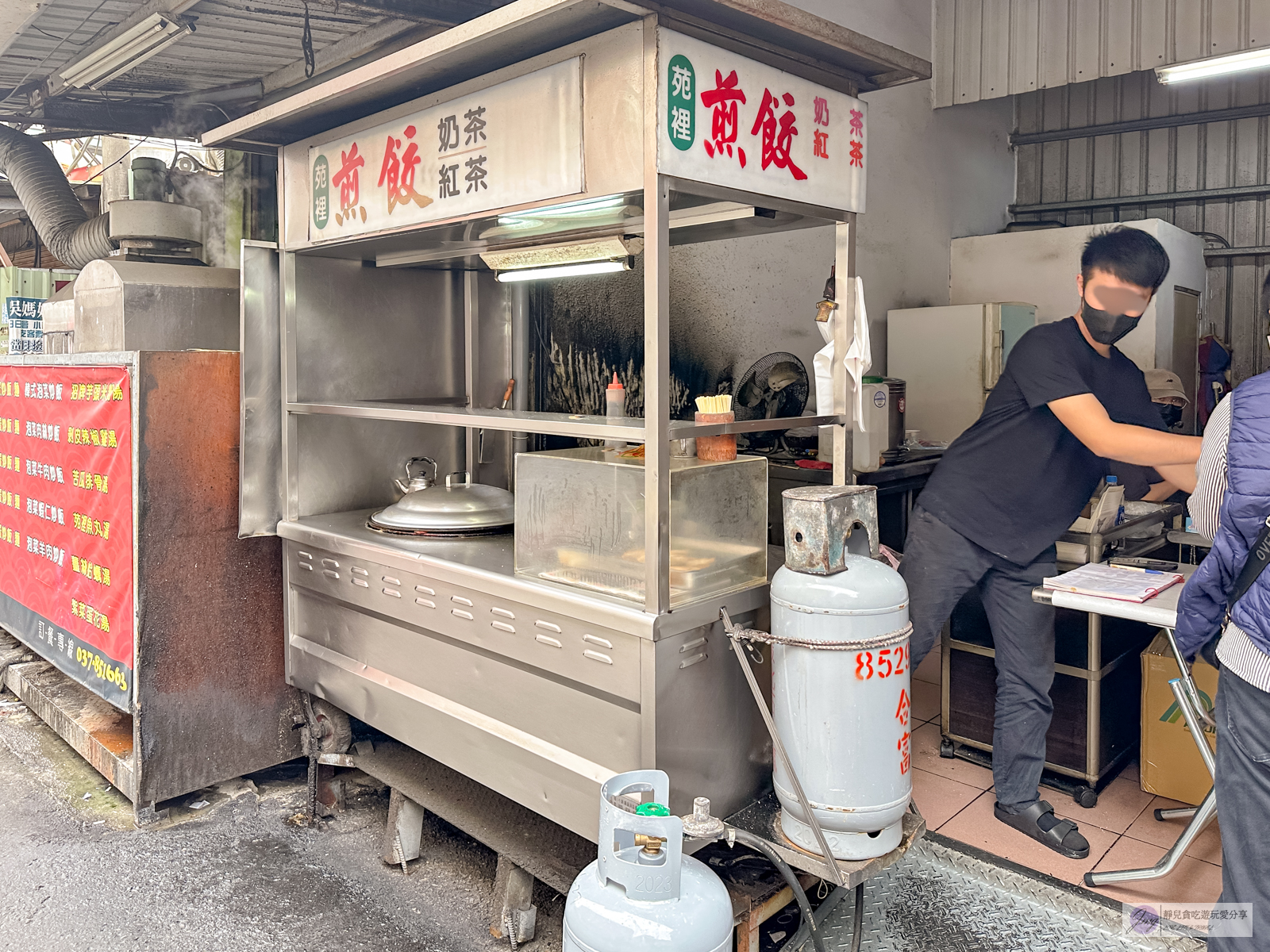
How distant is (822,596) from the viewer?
2074mm

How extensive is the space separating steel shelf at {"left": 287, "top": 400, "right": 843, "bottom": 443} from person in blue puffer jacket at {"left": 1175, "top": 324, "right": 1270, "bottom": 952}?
92 centimetres

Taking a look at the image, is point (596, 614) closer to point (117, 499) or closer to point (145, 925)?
point (145, 925)

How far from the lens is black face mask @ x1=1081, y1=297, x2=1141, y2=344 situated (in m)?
2.75

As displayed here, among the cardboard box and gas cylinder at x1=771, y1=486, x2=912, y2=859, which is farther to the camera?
the cardboard box

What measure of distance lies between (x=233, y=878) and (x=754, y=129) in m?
2.71

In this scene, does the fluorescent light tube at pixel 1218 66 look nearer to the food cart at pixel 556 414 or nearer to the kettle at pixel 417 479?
the food cart at pixel 556 414

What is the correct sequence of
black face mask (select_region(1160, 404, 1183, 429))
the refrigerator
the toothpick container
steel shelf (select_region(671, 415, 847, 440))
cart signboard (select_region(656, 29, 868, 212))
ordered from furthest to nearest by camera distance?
the refrigerator, black face mask (select_region(1160, 404, 1183, 429)), the toothpick container, steel shelf (select_region(671, 415, 847, 440)), cart signboard (select_region(656, 29, 868, 212))

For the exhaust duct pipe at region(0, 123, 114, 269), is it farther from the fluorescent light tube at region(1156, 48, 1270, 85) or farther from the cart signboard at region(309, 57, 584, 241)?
the fluorescent light tube at region(1156, 48, 1270, 85)

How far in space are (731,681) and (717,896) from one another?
608 mm

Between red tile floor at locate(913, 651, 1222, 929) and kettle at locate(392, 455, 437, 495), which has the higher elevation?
kettle at locate(392, 455, 437, 495)

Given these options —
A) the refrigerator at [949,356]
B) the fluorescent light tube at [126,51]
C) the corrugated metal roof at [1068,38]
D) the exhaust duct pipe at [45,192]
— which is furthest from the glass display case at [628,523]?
the corrugated metal roof at [1068,38]

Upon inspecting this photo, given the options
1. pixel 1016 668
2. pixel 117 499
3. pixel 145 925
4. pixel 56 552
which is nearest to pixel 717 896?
pixel 1016 668

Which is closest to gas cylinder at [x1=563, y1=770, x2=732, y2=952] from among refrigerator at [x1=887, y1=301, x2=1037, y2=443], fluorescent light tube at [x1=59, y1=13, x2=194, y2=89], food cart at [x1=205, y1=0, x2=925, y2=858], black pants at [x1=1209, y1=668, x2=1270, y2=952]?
food cart at [x1=205, y1=0, x2=925, y2=858]

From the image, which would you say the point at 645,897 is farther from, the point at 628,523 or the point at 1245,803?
the point at 1245,803
